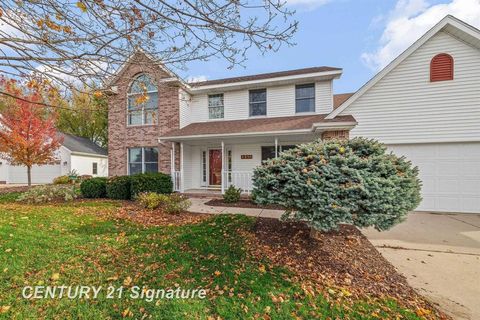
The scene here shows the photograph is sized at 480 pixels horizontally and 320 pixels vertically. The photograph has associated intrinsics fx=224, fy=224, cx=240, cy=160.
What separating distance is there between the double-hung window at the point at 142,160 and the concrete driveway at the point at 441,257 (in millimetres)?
10613

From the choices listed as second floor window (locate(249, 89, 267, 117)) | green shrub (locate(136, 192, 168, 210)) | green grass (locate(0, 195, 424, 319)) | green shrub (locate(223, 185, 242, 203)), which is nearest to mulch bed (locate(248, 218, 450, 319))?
green grass (locate(0, 195, 424, 319))

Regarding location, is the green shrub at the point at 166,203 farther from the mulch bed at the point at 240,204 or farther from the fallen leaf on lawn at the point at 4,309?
the fallen leaf on lawn at the point at 4,309

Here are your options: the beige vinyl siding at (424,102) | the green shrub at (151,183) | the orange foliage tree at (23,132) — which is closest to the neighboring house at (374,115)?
the beige vinyl siding at (424,102)

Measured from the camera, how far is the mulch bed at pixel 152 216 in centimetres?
612

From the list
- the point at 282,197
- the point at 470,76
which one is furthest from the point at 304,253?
the point at 470,76

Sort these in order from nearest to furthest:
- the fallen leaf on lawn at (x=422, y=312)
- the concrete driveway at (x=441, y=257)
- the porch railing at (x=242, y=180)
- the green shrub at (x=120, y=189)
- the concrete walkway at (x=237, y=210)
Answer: the fallen leaf on lawn at (x=422, y=312) → the concrete driveway at (x=441, y=257) → the concrete walkway at (x=237, y=210) → the green shrub at (x=120, y=189) → the porch railing at (x=242, y=180)

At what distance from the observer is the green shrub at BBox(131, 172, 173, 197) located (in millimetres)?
9367

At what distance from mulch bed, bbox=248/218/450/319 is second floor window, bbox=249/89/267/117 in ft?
24.8

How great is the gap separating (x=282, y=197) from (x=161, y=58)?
3.11 meters

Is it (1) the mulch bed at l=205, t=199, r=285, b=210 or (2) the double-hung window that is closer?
(1) the mulch bed at l=205, t=199, r=285, b=210

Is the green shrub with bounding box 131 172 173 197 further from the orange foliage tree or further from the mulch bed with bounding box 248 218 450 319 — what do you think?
the orange foliage tree

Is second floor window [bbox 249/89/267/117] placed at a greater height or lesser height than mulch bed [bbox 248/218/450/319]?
greater

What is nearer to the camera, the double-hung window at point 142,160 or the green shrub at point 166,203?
the green shrub at point 166,203

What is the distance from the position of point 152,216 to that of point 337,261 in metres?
5.20
